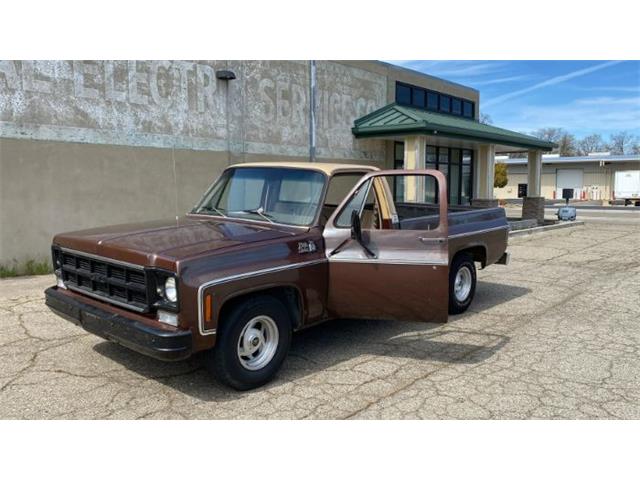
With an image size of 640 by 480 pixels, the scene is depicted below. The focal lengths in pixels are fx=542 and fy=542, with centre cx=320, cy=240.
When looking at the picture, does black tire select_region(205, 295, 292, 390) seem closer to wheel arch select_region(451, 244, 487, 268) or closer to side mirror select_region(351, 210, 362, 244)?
side mirror select_region(351, 210, 362, 244)

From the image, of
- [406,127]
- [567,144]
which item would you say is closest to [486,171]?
[406,127]

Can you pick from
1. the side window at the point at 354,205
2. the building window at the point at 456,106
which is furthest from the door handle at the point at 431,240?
the building window at the point at 456,106

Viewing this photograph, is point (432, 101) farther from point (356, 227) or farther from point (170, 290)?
point (170, 290)

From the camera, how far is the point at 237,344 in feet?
13.9

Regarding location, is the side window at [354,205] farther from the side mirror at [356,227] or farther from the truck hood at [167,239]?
the truck hood at [167,239]

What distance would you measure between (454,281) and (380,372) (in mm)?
2411

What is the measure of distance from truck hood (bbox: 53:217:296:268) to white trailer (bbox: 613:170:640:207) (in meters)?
46.4

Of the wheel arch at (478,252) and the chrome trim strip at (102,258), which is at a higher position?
the chrome trim strip at (102,258)

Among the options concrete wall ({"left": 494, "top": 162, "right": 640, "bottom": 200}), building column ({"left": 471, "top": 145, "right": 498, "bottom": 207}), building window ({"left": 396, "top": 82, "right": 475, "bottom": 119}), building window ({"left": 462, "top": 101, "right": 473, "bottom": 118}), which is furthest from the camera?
concrete wall ({"left": 494, "top": 162, "right": 640, "bottom": 200})

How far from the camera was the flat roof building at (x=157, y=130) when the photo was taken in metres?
9.54

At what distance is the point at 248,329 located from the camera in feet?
14.4

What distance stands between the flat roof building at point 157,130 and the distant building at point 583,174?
38243mm

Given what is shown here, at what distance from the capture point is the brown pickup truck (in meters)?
3.99

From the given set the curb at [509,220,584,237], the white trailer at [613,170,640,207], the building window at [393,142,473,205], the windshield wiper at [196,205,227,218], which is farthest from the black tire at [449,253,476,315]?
the white trailer at [613,170,640,207]
